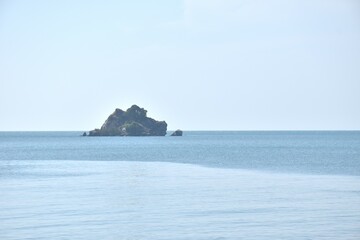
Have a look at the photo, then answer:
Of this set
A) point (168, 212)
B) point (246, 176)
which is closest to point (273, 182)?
point (246, 176)

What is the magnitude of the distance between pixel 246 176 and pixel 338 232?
32.9 meters

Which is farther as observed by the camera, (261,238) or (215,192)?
(215,192)

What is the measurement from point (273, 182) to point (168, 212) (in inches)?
823

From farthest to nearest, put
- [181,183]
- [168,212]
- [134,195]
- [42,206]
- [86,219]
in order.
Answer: [181,183] → [134,195] → [42,206] → [168,212] → [86,219]

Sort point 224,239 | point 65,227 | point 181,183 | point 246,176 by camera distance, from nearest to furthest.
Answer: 1. point 224,239
2. point 65,227
3. point 181,183
4. point 246,176

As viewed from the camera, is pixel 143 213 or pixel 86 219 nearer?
pixel 86 219

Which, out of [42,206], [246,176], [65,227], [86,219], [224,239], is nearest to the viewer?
[224,239]

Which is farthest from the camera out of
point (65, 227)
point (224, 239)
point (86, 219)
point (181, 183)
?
point (181, 183)

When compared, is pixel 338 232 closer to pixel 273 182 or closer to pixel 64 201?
pixel 64 201

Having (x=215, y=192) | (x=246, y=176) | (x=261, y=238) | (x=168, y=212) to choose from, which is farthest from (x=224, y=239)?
(x=246, y=176)

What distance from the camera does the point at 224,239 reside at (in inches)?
1060

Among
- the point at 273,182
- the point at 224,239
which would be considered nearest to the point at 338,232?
the point at 224,239

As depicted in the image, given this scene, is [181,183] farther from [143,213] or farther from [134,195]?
[143,213]

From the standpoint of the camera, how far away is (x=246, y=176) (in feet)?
201
